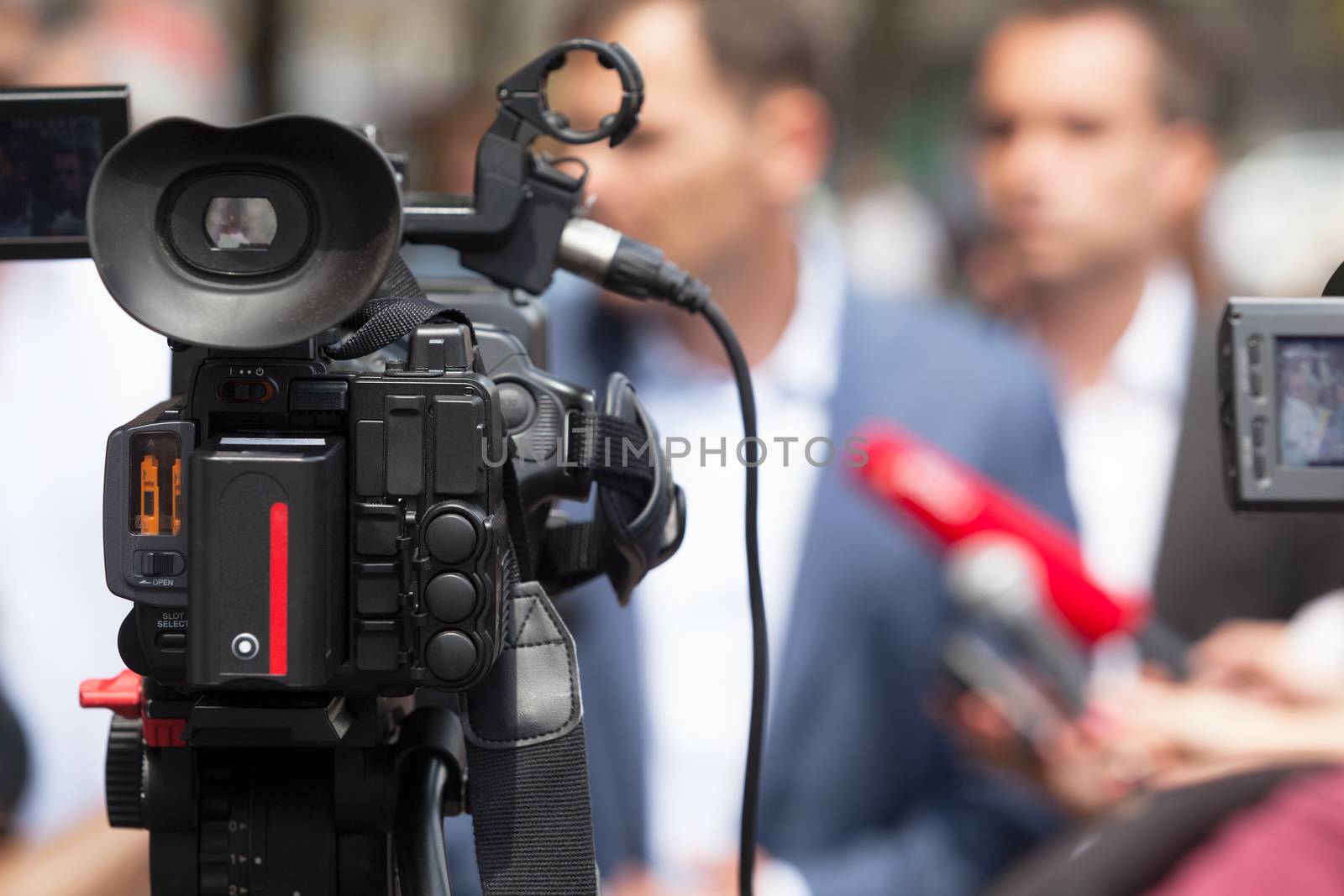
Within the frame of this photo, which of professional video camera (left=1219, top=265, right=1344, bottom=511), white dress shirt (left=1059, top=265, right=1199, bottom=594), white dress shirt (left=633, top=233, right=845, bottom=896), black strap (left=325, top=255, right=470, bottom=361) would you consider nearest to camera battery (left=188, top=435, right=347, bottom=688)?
black strap (left=325, top=255, right=470, bottom=361)

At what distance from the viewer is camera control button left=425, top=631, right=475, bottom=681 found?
1017mm

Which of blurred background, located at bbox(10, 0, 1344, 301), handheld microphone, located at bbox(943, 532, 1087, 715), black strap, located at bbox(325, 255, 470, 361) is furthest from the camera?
blurred background, located at bbox(10, 0, 1344, 301)

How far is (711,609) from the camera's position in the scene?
2486mm

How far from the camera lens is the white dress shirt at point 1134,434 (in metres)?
2.96

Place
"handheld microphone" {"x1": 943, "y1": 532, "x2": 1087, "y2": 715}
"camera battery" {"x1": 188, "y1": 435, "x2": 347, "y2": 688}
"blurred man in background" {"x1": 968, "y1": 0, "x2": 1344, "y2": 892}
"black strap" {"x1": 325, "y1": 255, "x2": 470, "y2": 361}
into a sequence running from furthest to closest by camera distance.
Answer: "blurred man in background" {"x1": 968, "y1": 0, "x2": 1344, "y2": 892}
"handheld microphone" {"x1": 943, "y1": 532, "x2": 1087, "y2": 715}
"black strap" {"x1": 325, "y1": 255, "x2": 470, "y2": 361}
"camera battery" {"x1": 188, "y1": 435, "x2": 347, "y2": 688}

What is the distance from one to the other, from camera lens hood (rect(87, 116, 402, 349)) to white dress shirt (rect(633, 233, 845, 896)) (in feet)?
4.38

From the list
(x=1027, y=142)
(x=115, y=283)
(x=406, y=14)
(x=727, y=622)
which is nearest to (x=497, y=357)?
(x=115, y=283)

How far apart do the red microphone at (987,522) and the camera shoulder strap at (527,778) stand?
4.40 ft

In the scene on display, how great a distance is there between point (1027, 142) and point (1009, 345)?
69cm

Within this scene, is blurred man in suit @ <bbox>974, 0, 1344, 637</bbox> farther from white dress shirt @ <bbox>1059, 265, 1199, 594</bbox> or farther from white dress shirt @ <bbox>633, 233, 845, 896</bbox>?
white dress shirt @ <bbox>633, 233, 845, 896</bbox>

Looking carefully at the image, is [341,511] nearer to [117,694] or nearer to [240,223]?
[240,223]

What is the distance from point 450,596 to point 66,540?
66.2 inches

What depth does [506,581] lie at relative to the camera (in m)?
1.12

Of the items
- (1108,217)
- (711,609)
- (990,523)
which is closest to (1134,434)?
(1108,217)
